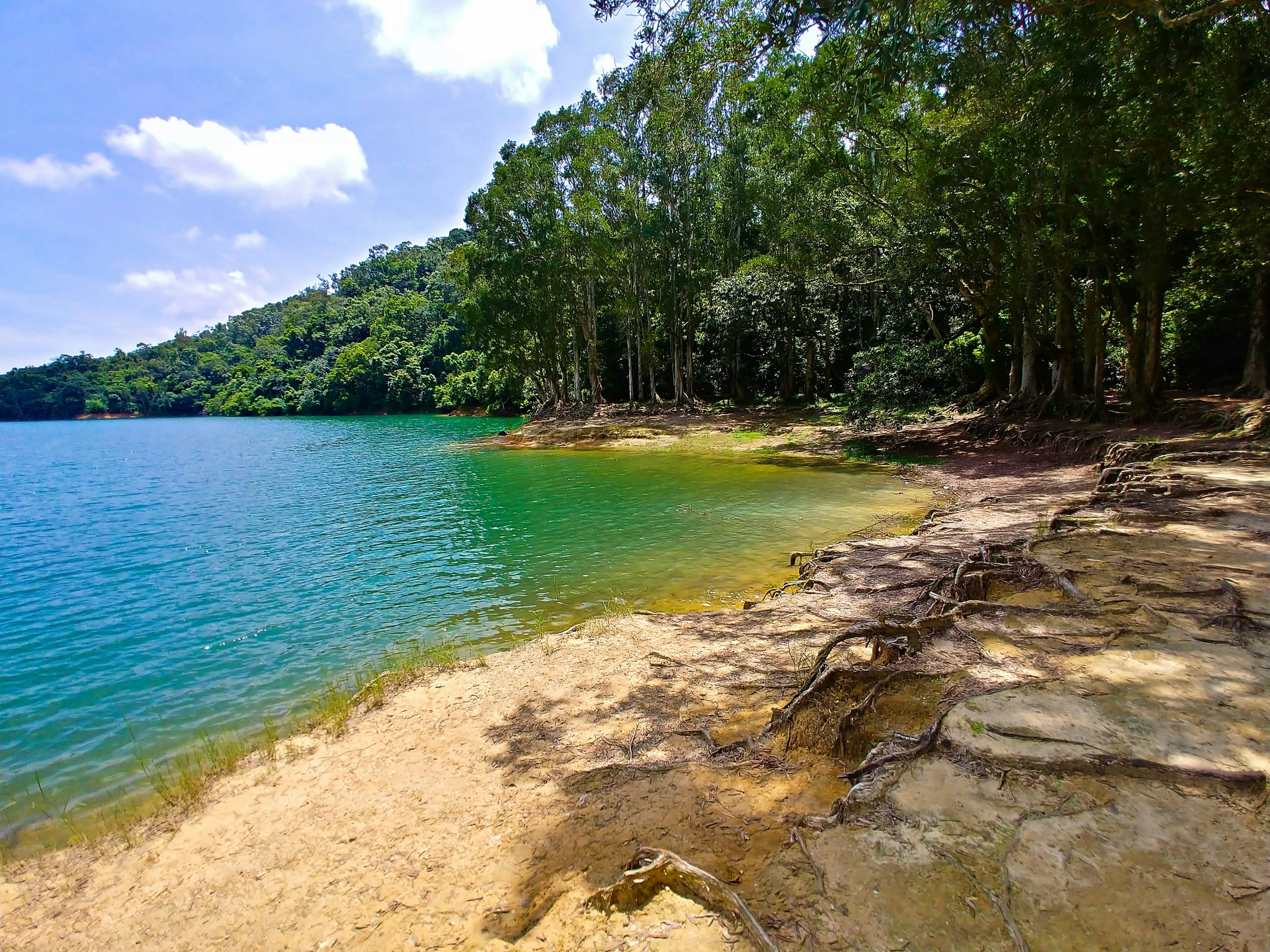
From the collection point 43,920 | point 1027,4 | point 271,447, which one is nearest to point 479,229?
point 271,447

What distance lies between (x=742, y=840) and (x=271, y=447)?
4432cm

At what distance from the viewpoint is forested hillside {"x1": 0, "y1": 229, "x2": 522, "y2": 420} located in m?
74.9

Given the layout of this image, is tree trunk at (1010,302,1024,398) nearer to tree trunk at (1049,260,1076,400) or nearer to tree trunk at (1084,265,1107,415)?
tree trunk at (1049,260,1076,400)

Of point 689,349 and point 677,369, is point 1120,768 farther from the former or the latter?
point 689,349

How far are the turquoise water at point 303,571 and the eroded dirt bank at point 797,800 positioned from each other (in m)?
2.16

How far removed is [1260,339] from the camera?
15859 mm

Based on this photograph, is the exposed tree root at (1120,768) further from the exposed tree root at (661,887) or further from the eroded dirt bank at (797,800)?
the exposed tree root at (661,887)

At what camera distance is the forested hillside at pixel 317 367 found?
74.9m

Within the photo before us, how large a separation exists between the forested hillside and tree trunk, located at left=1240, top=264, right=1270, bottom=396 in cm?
4071

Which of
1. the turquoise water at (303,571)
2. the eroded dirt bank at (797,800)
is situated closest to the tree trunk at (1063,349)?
the turquoise water at (303,571)

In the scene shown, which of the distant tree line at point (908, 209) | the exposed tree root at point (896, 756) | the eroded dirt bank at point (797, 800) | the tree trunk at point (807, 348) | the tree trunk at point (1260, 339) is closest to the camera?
the eroded dirt bank at point (797, 800)

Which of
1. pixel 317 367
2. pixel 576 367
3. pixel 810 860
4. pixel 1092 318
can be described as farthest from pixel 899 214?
pixel 317 367

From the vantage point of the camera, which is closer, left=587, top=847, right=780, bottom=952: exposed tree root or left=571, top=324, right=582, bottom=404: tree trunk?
left=587, top=847, right=780, bottom=952: exposed tree root

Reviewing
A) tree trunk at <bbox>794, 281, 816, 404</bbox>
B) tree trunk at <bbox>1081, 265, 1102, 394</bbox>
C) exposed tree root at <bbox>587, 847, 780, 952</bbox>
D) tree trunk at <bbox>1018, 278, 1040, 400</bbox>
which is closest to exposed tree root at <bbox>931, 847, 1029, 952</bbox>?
exposed tree root at <bbox>587, 847, 780, 952</bbox>
